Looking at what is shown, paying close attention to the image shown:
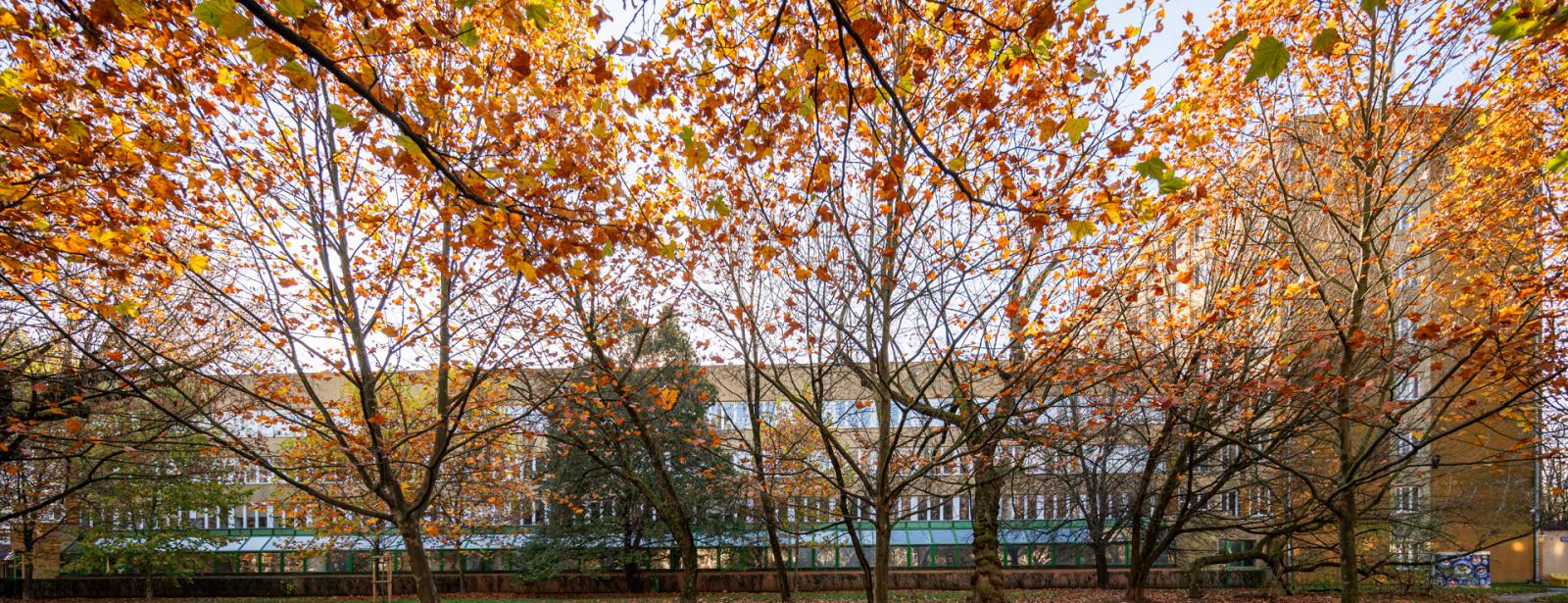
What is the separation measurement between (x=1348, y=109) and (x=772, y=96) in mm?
6828

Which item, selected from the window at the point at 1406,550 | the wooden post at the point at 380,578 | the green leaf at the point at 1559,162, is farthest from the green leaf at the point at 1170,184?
the wooden post at the point at 380,578

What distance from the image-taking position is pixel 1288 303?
992 centimetres

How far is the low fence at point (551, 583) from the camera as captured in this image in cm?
2052

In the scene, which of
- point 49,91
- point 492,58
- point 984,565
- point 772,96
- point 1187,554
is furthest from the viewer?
point 1187,554

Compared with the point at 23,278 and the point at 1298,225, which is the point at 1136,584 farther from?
the point at 23,278

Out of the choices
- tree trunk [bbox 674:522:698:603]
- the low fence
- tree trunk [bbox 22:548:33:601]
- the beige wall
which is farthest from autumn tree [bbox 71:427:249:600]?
the beige wall

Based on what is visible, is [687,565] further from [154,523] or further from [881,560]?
[154,523]

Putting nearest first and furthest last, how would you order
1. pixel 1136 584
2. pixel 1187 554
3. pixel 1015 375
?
pixel 1015 375, pixel 1136 584, pixel 1187 554

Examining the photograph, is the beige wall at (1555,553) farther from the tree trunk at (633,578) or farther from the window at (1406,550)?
the tree trunk at (633,578)

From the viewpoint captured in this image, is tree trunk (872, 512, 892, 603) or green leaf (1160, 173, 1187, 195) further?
tree trunk (872, 512, 892, 603)

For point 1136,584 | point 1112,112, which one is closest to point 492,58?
point 1112,112

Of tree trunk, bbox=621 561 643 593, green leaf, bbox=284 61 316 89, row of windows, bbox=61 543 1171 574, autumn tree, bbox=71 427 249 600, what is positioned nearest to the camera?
green leaf, bbox=284 61 316 89

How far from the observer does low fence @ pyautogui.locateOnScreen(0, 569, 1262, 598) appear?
67.3ft

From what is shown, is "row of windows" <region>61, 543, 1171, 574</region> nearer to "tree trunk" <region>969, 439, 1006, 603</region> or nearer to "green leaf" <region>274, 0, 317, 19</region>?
"tree trunk" <region>969, 439, 1006, 603</region>
